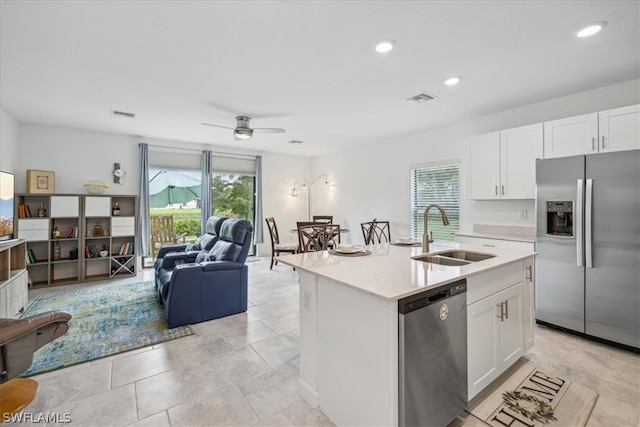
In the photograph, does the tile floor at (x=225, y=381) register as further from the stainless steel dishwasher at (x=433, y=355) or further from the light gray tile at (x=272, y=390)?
the stainless steel dishwasher at (x=433, y=355)

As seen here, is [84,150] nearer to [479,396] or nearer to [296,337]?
[296,337]

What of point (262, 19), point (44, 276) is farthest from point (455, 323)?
point (44, 276)

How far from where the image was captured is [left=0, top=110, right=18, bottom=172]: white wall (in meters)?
4.08

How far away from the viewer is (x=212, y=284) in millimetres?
3365

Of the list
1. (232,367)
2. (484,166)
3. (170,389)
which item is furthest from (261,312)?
(484,166)

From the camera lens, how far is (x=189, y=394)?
81.0 inches

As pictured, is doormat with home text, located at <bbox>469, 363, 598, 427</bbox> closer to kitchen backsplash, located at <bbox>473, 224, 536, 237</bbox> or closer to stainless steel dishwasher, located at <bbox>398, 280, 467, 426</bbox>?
stainless steel dishwasher, located at <bbox>398, 280, 467, 426</bbox>

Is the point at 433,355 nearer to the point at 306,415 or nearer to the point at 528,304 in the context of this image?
the point at 306,415

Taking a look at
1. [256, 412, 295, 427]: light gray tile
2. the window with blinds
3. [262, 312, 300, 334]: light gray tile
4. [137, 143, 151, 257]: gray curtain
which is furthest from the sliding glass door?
[256, 412, 295, 427]: light gray tile

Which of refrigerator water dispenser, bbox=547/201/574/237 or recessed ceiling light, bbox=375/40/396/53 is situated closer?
recessed ceiling light, bbox=375/40/396/53

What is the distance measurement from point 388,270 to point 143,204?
5540 millimetres

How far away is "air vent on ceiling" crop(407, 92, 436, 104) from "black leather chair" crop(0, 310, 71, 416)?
397cm

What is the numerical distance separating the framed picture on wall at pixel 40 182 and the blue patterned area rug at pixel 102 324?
1.75m

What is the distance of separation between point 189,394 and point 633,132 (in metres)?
4.52
